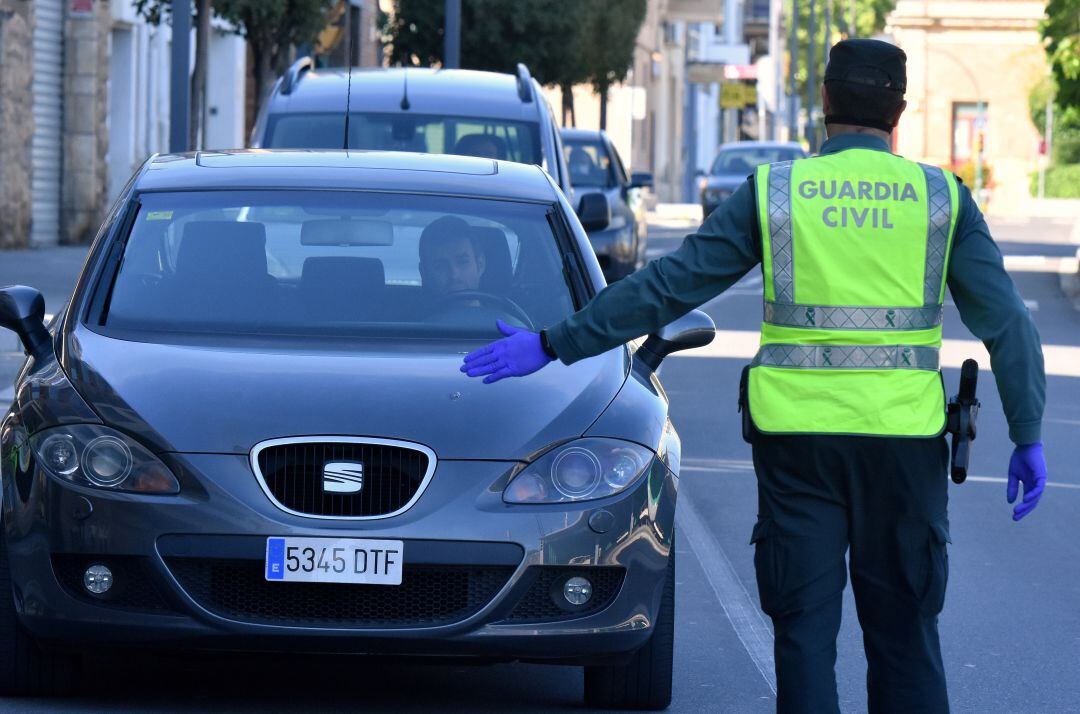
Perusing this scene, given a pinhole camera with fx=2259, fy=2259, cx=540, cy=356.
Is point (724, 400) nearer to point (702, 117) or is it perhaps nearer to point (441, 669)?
point (441, 669)

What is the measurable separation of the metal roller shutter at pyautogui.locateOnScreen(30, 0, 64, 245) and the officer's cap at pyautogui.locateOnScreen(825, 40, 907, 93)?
2276 centimetres

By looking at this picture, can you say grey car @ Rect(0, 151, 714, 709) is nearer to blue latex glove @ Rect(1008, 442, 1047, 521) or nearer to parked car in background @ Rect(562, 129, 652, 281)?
blue latex glove @ Rect(1008, 442, 1047, 521)

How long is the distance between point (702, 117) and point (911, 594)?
272 ft

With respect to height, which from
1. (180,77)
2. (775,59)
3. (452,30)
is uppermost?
(775,59)

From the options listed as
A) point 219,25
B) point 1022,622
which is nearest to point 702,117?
point 219,25

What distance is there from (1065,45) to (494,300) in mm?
20107

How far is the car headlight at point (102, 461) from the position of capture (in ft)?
17.5

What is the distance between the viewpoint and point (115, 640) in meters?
5.34

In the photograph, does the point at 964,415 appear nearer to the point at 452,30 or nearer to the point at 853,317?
the point at 853,317

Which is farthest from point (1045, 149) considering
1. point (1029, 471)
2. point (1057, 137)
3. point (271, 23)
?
point (1029, 471)

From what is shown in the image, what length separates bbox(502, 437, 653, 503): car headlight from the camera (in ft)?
17.6

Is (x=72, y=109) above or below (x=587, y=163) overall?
above

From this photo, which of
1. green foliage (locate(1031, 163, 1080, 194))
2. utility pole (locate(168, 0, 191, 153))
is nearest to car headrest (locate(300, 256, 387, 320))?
utility pole (locate(168, 0, 191, 153))

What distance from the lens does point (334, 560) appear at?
5.22 meters
